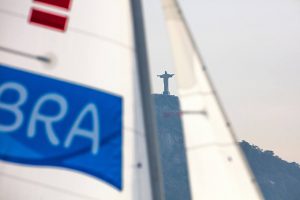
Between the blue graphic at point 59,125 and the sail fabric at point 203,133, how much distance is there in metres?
1.18

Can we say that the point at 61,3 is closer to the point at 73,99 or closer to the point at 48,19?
the point at 48,19

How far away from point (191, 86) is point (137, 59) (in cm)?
99

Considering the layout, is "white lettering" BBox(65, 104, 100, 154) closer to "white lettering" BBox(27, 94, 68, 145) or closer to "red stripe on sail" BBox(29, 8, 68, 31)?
"white lettering" BBox(27, 94, 68, 145)

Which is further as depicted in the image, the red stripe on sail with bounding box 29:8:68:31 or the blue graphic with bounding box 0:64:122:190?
the red stripe on sail with bounding box 29:8:68:31

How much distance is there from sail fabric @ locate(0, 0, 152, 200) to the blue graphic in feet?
0.05

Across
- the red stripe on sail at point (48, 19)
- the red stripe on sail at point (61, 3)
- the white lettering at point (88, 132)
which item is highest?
the red stripe on sail at point (61, 3)

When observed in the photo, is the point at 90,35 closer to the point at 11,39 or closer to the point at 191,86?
the point at 11,39

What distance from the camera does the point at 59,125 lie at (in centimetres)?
798

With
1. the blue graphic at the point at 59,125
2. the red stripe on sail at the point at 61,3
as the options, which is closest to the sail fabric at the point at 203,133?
the blue graphic at the point at 59,125

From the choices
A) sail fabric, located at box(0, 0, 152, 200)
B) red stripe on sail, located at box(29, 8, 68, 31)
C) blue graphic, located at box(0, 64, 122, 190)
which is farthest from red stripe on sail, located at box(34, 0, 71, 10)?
blue graphic, located at box(0, 64, 122, 190)

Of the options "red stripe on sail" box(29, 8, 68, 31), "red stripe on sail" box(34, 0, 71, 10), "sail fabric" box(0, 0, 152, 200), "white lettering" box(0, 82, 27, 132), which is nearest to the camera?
"sail fabric" box(0, 0, 152, 200)

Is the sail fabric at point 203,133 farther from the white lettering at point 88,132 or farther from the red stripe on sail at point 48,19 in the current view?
the red stripe on sail at point 48,19

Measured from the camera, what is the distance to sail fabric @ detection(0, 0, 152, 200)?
783cm

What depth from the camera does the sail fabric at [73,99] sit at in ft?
25.7
